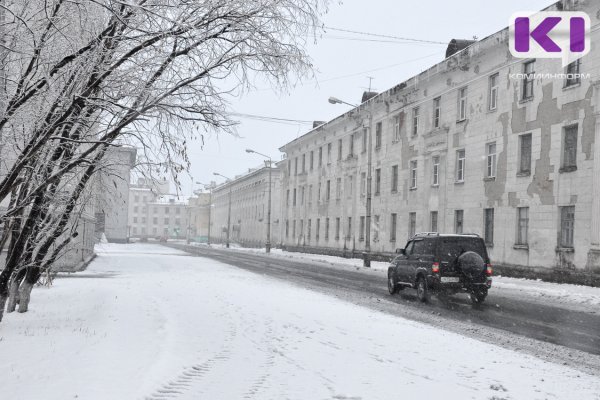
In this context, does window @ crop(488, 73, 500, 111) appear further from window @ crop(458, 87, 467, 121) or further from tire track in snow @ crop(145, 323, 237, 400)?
tire track in snow @ crop(145, 323, 237, 400)

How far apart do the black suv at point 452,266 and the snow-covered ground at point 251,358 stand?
144 inches

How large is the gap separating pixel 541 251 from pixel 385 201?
1679cm

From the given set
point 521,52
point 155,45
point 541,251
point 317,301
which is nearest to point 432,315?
point 317,301

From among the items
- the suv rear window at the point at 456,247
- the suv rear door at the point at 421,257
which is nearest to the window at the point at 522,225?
the suv rear window at the point at 456,247

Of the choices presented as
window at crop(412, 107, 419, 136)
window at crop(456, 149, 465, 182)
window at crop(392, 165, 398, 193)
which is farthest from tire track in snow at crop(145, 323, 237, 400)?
window at crop(392, 165, 398, 193)

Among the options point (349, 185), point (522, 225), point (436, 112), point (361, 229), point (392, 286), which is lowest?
point (392, 286)

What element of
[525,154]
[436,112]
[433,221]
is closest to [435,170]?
[433,221]

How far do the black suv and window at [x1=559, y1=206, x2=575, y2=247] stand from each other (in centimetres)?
954

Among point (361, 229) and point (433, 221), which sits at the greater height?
point (433, 221)

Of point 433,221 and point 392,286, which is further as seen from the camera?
point 433,221

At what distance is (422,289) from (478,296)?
154cm

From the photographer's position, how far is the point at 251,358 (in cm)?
748

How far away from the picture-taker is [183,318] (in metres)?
10.9

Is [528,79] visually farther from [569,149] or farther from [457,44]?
[457,44]
